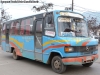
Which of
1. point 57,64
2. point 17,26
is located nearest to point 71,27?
point 57,64

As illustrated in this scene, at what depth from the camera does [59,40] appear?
22.7 ft

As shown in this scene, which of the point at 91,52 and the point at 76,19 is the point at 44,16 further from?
the point at 91,52

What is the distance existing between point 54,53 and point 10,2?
21.1m

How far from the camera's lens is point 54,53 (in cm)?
754

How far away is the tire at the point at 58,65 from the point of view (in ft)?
23.0

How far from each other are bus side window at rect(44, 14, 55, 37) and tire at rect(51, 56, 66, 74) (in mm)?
1063

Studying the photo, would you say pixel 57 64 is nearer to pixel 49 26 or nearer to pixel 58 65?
pixel 58 65

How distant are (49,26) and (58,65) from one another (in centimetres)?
182

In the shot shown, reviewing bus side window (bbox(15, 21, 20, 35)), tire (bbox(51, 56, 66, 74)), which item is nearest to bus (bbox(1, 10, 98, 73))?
tire (bbox(51, 56, 66, 74))

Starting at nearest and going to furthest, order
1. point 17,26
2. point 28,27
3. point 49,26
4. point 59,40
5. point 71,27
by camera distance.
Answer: point 59,40 → point 71,27 → point 49,26 → point 28,27 → point 17,26

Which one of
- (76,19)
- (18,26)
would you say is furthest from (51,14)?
(18,26)

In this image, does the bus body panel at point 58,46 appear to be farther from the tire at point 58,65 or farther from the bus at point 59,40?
the tire at point 58,65

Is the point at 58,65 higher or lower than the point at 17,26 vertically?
lower

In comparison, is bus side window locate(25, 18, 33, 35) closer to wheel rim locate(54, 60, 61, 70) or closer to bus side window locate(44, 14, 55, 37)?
bus side window locate(44, 14, 55, 37)
